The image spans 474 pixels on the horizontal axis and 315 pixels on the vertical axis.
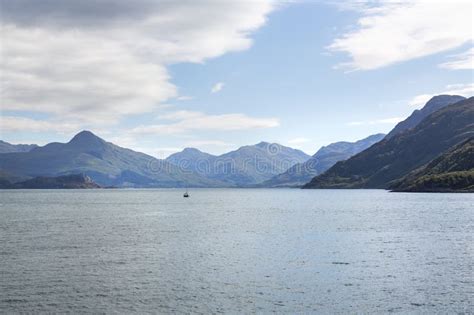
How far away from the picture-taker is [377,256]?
84.4 m

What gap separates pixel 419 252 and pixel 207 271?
42272 millimetres

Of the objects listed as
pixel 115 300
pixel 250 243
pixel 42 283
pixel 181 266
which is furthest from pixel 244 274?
pixel 250 243

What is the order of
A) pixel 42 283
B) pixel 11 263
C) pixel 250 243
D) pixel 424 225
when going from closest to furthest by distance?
pixel 42 283 → pixel 11 263 → pixel 250 243 → pixel 424 225

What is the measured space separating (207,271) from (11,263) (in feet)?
110

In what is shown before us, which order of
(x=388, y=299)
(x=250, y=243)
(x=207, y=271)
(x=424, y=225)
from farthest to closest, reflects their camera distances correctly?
(x=424, y=225)
(x=250, y=243)
(x=207, y=271)
(x=388, y=299)

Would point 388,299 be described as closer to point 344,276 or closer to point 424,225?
point 344,276

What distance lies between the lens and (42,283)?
63.1 meters

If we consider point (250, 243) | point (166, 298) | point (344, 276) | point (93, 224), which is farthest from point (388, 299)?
point (93, 224)

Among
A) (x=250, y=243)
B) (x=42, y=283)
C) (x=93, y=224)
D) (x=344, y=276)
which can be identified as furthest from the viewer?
(x=93, y=224)

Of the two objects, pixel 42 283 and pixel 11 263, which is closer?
pixel 42 283

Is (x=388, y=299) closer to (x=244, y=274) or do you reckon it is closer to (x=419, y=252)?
(x=244, y=274)

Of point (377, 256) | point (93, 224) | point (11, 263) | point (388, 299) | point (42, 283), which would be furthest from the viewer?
point (93, 224)

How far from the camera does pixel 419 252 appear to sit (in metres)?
88.3

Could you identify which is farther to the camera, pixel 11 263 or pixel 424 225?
pixel 424 225
